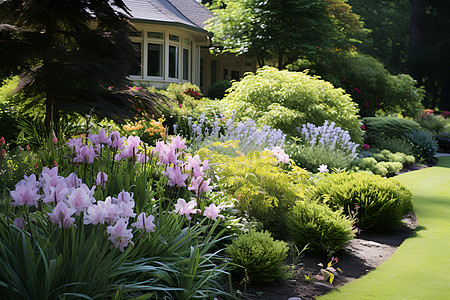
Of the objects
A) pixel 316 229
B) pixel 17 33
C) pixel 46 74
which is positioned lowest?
pixel 316 229

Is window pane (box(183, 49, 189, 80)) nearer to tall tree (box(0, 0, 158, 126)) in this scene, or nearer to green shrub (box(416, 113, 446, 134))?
green shrub (box(416, 113, 446, 134))

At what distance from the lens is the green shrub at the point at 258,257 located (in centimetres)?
352

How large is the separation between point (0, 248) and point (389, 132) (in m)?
14.4

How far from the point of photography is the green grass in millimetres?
3660

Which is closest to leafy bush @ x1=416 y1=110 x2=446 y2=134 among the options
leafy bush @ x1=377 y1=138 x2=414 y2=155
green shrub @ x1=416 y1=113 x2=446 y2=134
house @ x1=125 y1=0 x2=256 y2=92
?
green shrub @ x1=416 y1=113 x2=446 y2=134

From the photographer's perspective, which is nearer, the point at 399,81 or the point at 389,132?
the point at 389,132

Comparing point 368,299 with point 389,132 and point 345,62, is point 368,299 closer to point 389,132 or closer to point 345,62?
point 389,132

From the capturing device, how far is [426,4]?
34625mm

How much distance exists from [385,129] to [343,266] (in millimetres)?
11660

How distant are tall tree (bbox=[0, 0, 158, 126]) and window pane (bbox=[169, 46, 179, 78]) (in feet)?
41.4

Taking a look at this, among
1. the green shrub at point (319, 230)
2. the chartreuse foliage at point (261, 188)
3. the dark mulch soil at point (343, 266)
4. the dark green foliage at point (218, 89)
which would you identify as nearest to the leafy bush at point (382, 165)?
the dark mulch soil at point (343, 266)

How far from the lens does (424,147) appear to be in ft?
45.6

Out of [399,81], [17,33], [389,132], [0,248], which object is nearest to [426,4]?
[399,81]

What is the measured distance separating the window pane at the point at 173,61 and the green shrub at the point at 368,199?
15213 mm
